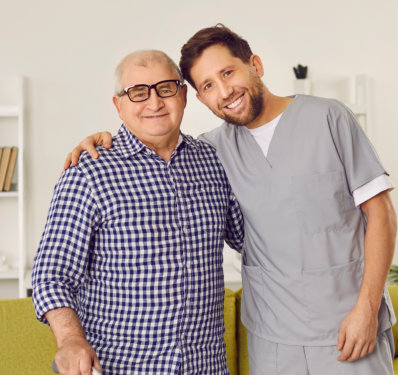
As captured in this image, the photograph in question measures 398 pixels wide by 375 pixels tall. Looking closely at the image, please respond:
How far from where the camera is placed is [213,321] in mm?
1448

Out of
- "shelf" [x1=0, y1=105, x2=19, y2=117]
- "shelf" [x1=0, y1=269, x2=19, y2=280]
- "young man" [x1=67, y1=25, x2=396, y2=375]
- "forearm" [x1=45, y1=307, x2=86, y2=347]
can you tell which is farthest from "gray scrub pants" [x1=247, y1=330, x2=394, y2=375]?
"shelf" [x1=0, y1=105, x2=19, y2=117]

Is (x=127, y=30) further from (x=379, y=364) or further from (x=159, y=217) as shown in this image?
(x=379, y=364)

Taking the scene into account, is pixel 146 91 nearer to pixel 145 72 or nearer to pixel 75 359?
pixel 145 72

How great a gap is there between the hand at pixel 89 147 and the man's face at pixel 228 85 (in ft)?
1.01

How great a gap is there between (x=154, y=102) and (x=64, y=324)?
58 cm

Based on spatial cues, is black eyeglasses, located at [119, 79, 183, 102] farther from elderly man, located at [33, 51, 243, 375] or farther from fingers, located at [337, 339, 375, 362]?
fingers, located at [337, 339, 375, 362]

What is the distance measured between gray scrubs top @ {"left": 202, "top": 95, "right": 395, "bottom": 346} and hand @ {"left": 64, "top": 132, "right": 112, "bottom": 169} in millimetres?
387

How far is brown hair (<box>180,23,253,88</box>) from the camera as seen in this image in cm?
158

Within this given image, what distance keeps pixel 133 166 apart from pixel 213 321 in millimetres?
434

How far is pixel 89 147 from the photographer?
144 centimetres

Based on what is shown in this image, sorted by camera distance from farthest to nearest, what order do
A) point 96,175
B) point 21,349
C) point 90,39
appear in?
point 90,39 < point 21,349 < point 96,175

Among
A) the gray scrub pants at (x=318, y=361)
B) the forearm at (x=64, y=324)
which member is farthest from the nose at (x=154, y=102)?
the gray scrub pants at (x=318, y=361)

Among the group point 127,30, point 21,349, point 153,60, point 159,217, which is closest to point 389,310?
point 159,217

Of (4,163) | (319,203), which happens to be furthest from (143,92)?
(4,163)
